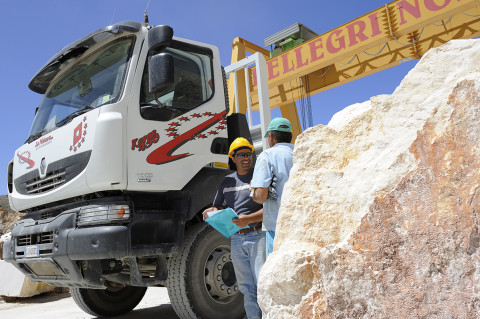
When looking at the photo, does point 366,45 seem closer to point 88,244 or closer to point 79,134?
point 79,134

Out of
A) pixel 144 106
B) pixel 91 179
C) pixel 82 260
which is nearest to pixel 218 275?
pixel 82 260

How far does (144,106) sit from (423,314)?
267 cm

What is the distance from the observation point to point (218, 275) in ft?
12.1

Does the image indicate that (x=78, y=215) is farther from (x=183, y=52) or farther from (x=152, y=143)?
(x=183, y=52)

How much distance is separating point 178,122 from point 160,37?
2.34ft

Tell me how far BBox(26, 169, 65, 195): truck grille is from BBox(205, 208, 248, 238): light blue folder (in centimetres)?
155

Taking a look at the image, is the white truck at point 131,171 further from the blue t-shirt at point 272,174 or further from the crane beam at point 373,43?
the crane beam at point 373,43

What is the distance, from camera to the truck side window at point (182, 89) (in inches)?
139

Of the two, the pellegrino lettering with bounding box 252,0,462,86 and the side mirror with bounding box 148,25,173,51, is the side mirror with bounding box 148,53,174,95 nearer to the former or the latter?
the side mirror with bounding box 148,25,173,51

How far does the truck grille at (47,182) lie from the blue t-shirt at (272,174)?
1916 mm

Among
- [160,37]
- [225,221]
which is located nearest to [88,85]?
[160,37]

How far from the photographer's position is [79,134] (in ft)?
11.2

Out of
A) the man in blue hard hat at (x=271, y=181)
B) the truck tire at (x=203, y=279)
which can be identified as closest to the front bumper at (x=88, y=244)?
the truck tire at (x=203, y=279)

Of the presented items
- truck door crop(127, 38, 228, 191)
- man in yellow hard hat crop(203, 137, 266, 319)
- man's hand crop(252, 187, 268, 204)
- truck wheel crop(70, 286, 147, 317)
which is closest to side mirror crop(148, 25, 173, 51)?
truck door crop(127, 38, 228, 191)
